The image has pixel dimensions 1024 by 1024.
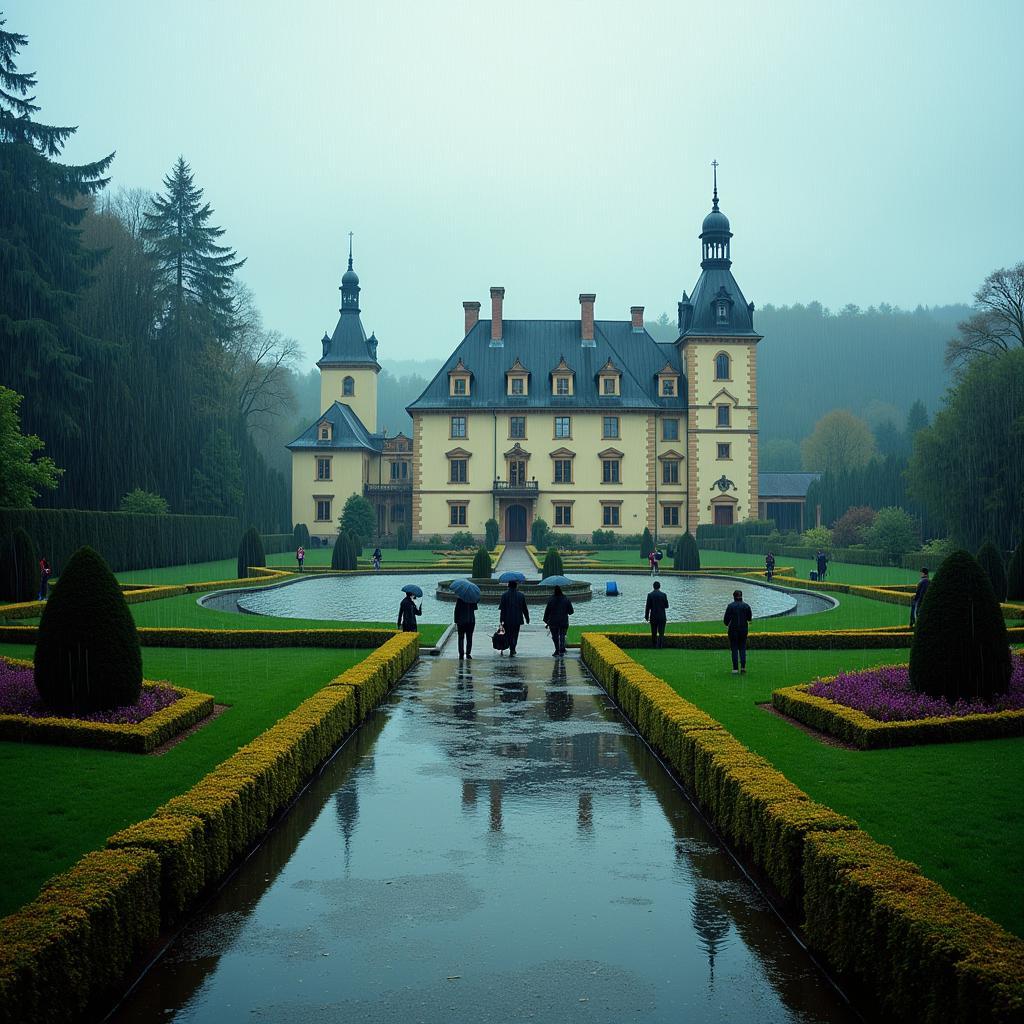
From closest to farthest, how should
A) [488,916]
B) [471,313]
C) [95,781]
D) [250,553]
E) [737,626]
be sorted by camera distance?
[488,916] → [95,781] → [737,626] → [250,553] → [471,313]

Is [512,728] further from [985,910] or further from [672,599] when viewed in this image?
[672,599]

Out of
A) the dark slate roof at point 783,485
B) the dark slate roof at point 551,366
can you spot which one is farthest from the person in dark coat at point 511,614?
the dark slate roof at point 783,485

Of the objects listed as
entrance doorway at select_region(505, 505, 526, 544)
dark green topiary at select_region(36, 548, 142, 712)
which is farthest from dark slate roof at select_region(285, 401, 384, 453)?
dark green topiary at select_region(36, 548, 142, 712)

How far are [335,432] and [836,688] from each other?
179 ft

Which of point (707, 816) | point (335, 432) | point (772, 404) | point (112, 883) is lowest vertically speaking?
point (707, 816)

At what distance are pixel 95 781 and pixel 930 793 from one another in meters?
7.02

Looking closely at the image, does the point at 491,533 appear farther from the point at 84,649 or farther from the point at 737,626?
the point at 84,649

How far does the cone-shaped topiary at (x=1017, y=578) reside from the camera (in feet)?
87.5

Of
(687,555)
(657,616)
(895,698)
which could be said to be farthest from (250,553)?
(895,698)

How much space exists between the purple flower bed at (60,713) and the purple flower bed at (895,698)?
7613 mm

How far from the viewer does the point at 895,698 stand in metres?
11.4

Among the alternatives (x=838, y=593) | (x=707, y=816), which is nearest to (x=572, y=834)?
(x=707, y=816)

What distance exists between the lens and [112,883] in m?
5.33

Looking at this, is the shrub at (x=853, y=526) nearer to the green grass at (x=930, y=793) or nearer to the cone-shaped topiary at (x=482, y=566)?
the cone-shaped topiary at (x=482, y=566)
